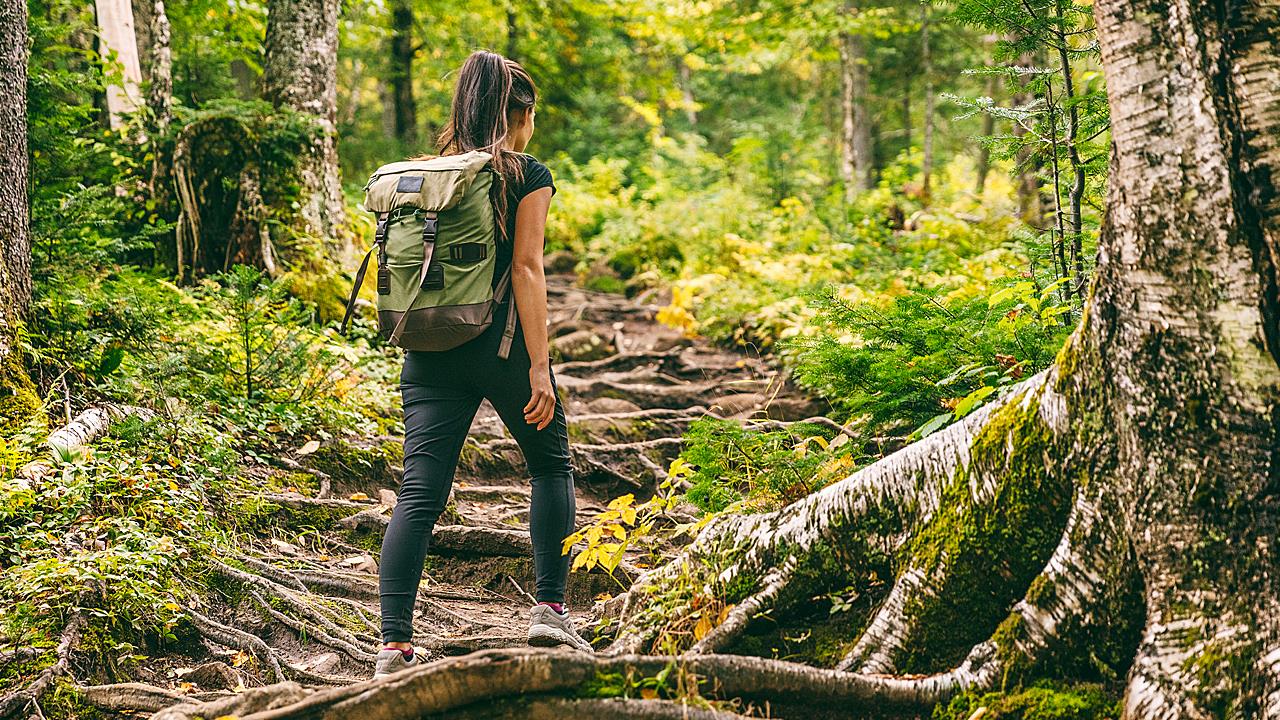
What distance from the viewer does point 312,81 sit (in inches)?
376

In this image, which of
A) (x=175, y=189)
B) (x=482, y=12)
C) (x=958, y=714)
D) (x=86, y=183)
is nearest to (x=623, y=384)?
(x=175, y=189)

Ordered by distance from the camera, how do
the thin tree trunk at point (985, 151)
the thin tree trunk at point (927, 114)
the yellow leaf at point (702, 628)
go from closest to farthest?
the yellow leaf at point (702, 628)
the thin tree trunk at point (927, 114)
the thin tree trunk at point (985, 151)

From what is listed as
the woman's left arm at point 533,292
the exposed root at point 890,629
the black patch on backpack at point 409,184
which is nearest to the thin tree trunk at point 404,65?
the black patch on backpack at point 409,184

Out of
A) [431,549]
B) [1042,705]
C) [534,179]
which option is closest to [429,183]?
[534,179]

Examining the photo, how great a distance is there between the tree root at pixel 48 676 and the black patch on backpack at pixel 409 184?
209 cm

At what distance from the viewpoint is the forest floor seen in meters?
3.95

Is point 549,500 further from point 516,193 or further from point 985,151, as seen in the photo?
point 985,151

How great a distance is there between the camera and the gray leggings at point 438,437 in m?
3.41

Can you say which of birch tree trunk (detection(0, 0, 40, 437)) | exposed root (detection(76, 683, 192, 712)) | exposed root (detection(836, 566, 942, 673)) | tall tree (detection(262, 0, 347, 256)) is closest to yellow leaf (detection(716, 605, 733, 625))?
exposed root (detection(836, 566, 942, 673))

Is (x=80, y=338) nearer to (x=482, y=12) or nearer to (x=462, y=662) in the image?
(x=462, y=662)

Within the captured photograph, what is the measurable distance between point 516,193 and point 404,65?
1588cm

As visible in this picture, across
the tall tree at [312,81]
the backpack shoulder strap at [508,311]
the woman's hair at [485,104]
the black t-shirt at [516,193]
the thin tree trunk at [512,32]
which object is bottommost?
the backpack shoulder strap at [508,311]

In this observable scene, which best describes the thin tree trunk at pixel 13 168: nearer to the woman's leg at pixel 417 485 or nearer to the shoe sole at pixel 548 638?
the woman's leg at pixel 417 485

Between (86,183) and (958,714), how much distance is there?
897 cm
